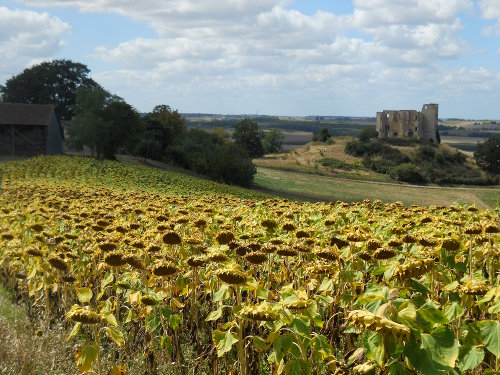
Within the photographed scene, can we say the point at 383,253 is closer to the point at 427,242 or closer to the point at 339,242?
the point at 427,242

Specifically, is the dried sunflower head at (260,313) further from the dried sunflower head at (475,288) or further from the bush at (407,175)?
the bush at (407,175)

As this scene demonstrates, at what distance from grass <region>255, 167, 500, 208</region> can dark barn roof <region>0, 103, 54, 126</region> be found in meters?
18.7

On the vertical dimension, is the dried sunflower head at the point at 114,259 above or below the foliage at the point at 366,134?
above

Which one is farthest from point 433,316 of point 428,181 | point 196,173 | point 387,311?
point 428,181

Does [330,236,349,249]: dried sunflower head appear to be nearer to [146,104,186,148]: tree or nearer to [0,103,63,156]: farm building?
[0,103,63,156]: farm building

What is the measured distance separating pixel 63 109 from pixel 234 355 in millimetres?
67701

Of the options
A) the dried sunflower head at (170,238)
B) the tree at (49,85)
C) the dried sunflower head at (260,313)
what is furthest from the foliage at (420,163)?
the dried sunflower head at (260,313)

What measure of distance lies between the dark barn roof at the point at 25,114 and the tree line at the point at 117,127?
7.04ft

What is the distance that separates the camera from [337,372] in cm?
316

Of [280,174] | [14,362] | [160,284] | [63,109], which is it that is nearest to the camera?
[14,362]

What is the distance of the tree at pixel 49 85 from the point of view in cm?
6836

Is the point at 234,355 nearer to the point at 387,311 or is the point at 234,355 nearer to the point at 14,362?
the point at 14,362

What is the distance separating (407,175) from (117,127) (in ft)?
167

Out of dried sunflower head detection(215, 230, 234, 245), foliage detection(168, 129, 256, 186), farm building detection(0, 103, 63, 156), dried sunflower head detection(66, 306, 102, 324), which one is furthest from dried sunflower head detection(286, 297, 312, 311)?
farm building detection(0, 103, 63, 156)
